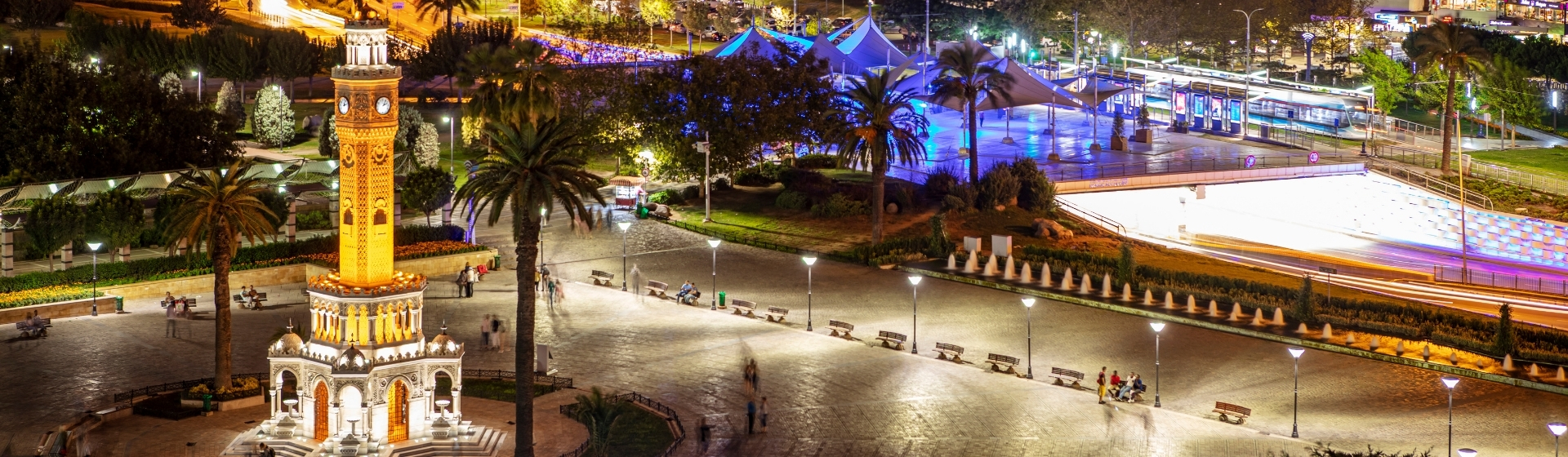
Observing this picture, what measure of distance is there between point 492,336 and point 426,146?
3256 centimetres

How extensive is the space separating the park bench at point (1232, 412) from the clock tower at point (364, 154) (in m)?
21.4

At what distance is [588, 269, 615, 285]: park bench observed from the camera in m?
62.0

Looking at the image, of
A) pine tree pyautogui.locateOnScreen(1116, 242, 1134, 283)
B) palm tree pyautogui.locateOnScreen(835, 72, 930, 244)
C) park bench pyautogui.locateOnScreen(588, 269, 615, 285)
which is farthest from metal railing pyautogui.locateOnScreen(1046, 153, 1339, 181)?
park bench pyautogui.locateOnScreen(588, 269, 615, 285)

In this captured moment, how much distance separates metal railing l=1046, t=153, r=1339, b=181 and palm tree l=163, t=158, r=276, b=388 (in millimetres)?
44342

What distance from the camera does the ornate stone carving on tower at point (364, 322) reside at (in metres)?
40.1

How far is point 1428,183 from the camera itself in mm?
84375

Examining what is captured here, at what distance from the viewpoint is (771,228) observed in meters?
73.3

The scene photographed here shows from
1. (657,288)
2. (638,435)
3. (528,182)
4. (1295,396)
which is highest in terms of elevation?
(528,182)

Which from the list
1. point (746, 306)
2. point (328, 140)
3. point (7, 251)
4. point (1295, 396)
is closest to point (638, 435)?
point (746, 306)

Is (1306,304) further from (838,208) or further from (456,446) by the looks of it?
(456,446)

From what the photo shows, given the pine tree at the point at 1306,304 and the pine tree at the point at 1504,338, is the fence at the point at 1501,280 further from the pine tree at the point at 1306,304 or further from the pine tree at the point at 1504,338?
the pine tree at the point at 1504,338

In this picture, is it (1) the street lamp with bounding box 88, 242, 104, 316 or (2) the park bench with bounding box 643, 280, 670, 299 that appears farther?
(2) the park bench with bounding box 643, 280, 670, 299

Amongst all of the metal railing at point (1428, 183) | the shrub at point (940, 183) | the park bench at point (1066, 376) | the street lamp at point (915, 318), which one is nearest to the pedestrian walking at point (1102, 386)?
the park bench at point (1066, 376)

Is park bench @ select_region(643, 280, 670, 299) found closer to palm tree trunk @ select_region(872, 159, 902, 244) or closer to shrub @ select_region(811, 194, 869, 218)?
palm tree trunk @ select_region(872, 159, 902, 244)
